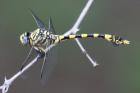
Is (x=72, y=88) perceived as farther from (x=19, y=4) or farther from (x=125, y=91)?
(x=19, y=4)

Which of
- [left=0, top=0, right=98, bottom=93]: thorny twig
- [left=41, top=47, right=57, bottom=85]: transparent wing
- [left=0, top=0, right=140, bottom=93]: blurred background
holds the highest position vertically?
[left=0, top=0, right=98, bottom=93]: thorny twig

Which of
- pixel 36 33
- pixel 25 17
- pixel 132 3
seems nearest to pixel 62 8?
pixel 25 17

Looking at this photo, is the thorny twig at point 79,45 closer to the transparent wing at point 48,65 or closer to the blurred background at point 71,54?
the transparent wing at point 48,65

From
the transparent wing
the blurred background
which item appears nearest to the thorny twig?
the transparent wing

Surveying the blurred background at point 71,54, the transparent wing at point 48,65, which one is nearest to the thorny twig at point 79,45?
the transparent wing at point 48,65

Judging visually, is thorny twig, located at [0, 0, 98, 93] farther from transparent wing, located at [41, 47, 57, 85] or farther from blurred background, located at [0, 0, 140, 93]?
blurred background, located at [0, 0, 140, 93]

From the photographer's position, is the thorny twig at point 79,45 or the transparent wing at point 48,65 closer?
the thorny twig at point 79,45

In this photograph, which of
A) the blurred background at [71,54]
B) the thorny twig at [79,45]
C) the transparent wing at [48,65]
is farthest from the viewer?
the blurred background at [71,54]

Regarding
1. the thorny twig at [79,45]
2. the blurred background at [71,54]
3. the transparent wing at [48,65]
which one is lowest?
the blurred background at [71,54]
